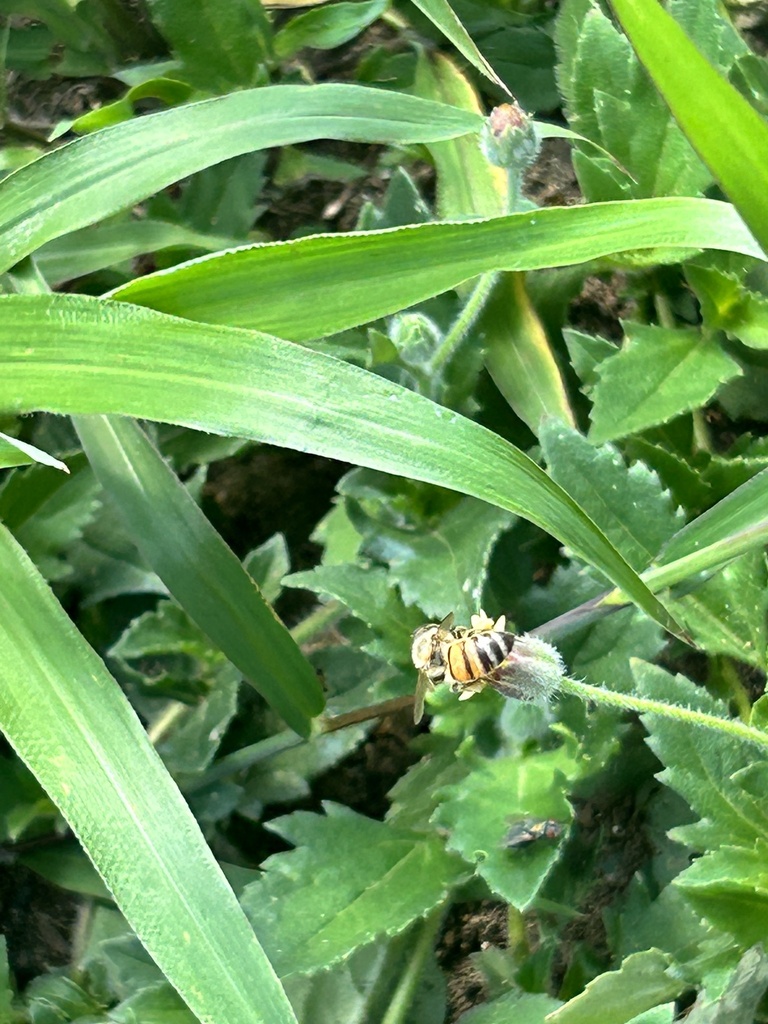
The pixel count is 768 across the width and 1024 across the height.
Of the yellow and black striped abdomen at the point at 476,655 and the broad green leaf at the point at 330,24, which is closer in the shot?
the yellow and black striped abdomen at the point at 476,655

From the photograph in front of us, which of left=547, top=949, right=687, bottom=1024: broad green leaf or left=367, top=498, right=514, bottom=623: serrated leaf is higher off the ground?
left=367, top=498, right=514, bottom=623: serrated leaf

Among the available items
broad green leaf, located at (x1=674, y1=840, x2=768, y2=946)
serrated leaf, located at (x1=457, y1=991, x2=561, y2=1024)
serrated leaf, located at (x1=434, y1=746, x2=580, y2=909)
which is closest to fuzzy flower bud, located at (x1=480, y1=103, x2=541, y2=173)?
serrated leaf, located at (x1=434, y1=746, x2=580, y2=909)

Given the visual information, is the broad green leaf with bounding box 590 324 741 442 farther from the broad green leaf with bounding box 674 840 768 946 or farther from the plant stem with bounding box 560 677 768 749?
the broad green leaf with bounding box 674 840 768 946

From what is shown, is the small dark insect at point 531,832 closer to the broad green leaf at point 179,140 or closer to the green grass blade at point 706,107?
the green grass blade at point 706,107

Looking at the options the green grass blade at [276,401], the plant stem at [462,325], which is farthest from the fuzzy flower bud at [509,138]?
the green grass blade at [276,401]

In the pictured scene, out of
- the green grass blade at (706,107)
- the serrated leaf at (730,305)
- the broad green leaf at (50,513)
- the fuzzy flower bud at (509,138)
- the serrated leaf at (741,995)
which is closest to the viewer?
the green grass blade at (706,107)

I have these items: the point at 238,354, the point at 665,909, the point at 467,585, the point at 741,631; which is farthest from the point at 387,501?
the point at 665,909
